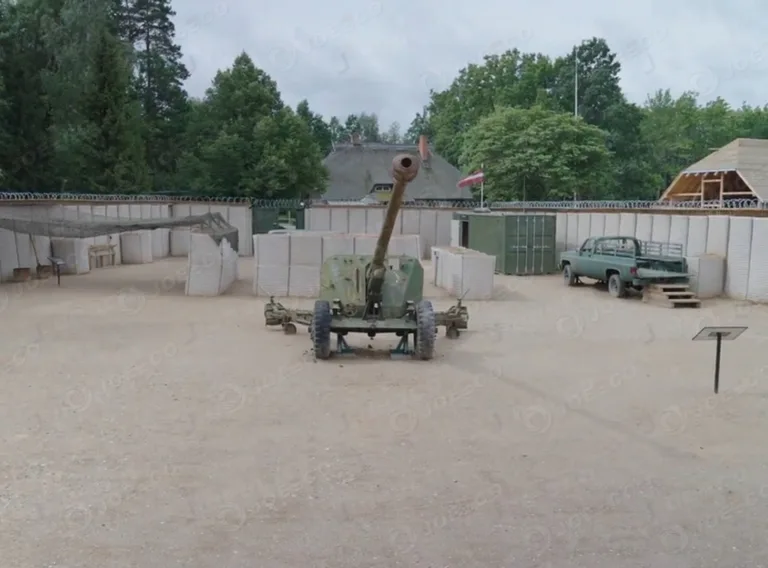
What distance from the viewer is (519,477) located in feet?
20.9

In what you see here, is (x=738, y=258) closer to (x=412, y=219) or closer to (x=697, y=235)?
(x=697, y=235)

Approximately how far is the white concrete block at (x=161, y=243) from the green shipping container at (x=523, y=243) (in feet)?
42.9

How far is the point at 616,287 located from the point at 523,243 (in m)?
5.88

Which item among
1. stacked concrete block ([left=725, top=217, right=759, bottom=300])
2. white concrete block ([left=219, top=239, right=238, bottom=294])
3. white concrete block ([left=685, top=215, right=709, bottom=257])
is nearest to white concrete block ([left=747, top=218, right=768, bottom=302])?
stacked concrete block ([left=725, top=217, right=759, bottom=300])

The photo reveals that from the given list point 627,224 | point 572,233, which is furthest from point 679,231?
point 572,233

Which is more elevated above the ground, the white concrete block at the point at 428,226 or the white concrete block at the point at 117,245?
the white concrete block at the point at 428,226

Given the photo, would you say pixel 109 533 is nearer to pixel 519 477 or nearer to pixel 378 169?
pixel 519 477

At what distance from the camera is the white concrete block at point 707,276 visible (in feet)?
59.1

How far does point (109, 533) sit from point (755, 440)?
6089 millimetres

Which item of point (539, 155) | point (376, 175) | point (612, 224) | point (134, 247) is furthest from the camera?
point (376, 175)

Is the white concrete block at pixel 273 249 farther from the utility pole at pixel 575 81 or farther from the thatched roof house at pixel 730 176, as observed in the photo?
the utility pole at pixel 575 81

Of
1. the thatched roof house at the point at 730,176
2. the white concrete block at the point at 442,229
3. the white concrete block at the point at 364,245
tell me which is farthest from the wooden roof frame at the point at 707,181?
the white concrete block at the point at 364,245

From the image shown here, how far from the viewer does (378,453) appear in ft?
22.8

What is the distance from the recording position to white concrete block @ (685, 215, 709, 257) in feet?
62.4
